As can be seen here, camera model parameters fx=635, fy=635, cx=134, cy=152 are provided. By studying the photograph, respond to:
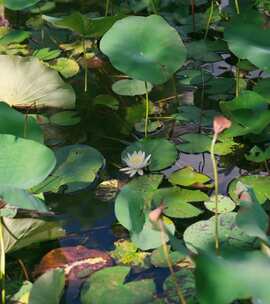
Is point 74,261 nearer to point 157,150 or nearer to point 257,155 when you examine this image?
point 157,150

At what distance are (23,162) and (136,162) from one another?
1.34 feet

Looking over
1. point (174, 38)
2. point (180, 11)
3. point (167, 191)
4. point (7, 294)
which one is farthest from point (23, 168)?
point (180, 11)

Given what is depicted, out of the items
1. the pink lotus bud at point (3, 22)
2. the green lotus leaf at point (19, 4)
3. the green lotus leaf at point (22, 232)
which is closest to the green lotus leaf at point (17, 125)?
the green lotus leaf at point (22, 232)

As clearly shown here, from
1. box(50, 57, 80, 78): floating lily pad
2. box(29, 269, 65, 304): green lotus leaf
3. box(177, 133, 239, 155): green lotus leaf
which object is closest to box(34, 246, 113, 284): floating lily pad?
box(29, 269, 65, 304): green lotus leaf

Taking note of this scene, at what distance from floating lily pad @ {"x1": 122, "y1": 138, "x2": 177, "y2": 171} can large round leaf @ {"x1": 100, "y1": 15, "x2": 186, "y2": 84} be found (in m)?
0.15

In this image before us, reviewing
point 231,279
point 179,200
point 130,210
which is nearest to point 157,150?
point 179,200

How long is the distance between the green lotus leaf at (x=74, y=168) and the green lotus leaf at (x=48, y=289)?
0.32 meters

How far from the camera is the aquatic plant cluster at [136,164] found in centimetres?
107

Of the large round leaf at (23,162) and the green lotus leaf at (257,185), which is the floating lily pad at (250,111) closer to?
the green lotus leaf at (257,185)

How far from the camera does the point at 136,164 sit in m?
1.45

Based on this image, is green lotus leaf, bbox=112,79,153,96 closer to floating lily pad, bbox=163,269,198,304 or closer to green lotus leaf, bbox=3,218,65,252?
green lotus leaf, bbox=3,218,65,252

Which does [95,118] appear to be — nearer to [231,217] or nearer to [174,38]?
[174,38]

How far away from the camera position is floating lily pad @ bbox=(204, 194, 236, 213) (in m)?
1.32

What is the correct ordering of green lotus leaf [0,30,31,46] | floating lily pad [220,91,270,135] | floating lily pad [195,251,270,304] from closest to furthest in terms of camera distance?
1. floating lily pad [195,251,270,304]
2. floating lily pad [220,91,270,135]
3. green lotus leaf [0,30,31,46]
